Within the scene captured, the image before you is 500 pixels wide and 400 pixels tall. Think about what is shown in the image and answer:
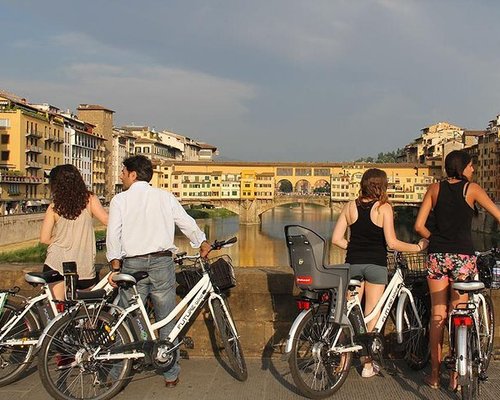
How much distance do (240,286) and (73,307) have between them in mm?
1643

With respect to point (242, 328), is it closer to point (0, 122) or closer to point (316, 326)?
point (316, 326)

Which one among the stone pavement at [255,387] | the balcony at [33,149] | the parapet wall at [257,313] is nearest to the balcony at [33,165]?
the balcony at [33,149]

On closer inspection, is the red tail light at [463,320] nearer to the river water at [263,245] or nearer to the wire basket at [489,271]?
the wire basket at [489,271]

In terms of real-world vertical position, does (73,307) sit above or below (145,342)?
above

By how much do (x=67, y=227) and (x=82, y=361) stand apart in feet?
3.31

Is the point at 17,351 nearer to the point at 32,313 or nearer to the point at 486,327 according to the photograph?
the point at 32,313

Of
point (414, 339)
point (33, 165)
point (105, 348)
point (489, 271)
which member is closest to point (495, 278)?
point (489, 271)

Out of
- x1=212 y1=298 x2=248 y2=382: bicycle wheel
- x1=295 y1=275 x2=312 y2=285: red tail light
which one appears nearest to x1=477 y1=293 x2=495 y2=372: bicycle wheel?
x1=295 y1=275 x2=312 y2=285: red tail light

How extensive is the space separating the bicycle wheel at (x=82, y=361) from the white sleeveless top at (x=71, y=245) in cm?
62

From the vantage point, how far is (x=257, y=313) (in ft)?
16.1

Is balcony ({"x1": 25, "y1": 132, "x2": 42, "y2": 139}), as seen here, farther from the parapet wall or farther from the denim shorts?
the denim shorts

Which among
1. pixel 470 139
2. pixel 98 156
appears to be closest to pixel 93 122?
pixel 98 156

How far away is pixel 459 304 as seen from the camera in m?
3.62

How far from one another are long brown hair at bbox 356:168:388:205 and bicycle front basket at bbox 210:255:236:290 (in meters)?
1.07
